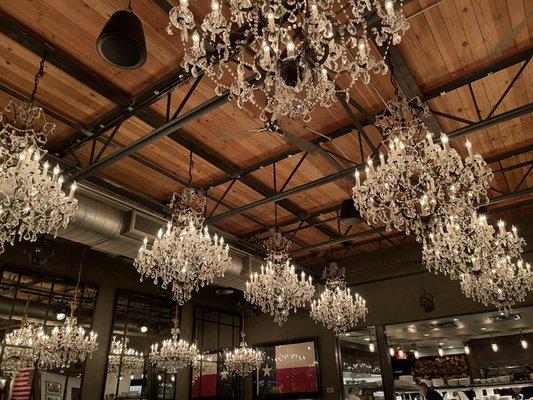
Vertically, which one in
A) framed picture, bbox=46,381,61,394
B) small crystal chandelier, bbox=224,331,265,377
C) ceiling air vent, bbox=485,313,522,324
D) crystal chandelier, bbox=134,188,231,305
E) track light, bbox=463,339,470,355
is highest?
crystal chandelier, bbox=134,188,231,305

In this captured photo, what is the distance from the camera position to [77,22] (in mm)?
4410

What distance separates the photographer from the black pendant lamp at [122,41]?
3.30 m

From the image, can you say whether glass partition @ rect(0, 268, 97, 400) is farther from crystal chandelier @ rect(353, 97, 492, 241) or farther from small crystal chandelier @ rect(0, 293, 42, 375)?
crystal chandelier @ rect(353, 97, 492, 241)

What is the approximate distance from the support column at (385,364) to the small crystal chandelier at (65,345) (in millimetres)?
7481

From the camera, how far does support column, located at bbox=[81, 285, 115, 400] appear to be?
9.19m

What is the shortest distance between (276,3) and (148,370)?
1058 centimetres

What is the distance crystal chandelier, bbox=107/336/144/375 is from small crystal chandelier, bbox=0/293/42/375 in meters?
1.77

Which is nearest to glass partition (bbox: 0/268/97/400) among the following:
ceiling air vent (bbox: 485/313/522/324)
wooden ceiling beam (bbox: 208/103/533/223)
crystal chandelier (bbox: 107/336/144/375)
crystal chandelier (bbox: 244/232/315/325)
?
crystal chandelier (bbox: 107/336/144/375)

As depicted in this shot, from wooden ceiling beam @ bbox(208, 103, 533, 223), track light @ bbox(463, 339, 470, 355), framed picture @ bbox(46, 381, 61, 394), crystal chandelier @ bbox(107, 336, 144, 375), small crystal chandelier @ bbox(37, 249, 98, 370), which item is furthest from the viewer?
track light @ bbox(463, 339, 470, 355)

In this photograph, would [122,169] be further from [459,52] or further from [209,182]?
[459,52]

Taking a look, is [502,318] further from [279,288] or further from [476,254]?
[279,288]

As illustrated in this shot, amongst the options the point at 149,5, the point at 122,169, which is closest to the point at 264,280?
the point at 122,169

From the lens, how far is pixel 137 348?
1078 cm

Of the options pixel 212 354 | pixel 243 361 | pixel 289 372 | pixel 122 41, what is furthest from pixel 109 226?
pixel 289 372
